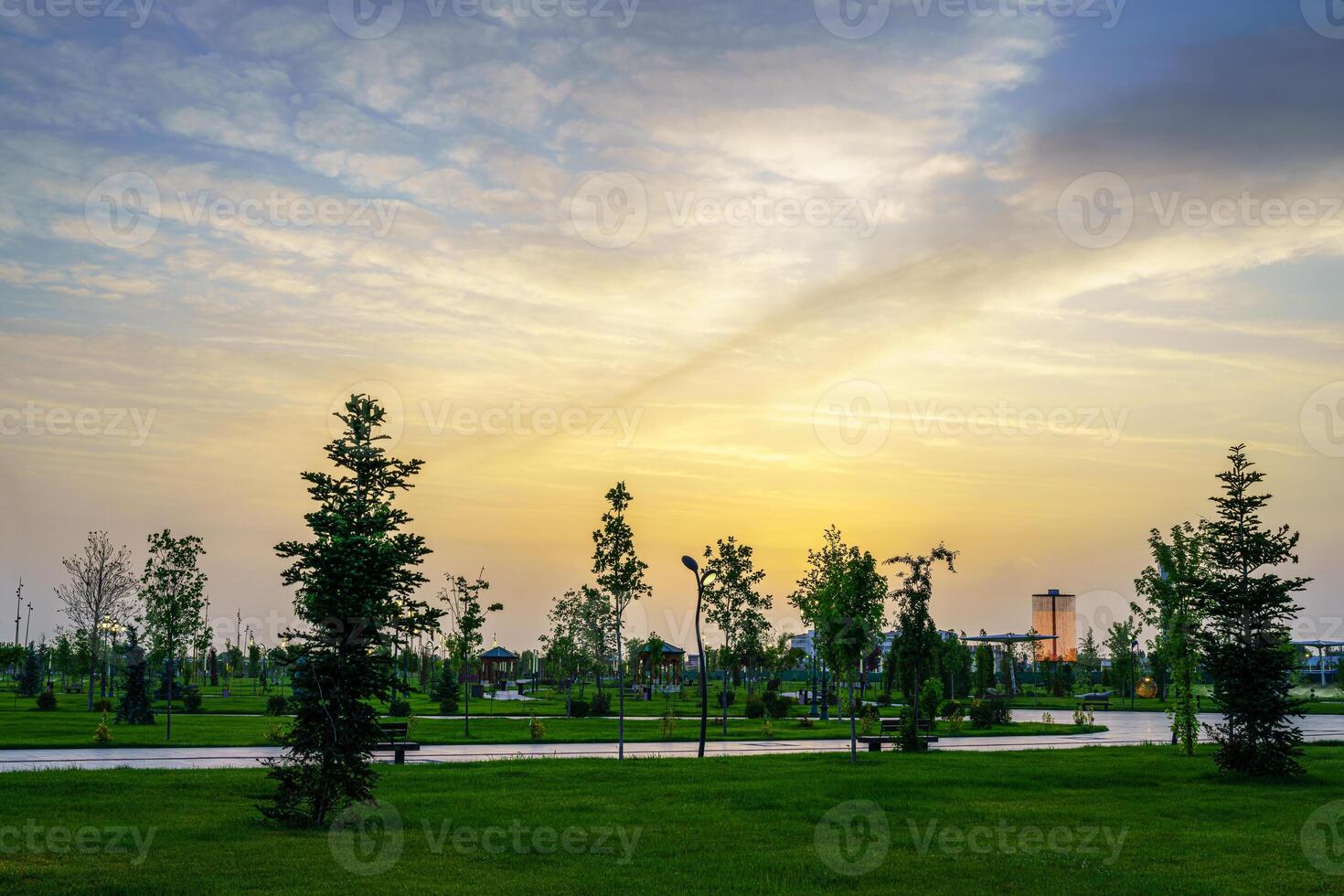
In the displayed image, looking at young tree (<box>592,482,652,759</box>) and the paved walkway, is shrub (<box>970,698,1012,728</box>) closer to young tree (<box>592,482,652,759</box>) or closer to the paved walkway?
the paved walkway

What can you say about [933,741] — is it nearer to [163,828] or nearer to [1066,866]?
[1066,866]

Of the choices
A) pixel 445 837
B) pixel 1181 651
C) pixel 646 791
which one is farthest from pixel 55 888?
pixel 1181 651

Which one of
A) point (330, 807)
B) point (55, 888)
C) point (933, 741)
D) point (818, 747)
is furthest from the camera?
point (933, 741)

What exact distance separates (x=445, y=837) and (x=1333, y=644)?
13527cm

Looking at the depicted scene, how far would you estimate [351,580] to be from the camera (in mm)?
20812

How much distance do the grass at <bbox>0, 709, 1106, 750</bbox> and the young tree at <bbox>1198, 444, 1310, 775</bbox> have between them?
20.6m

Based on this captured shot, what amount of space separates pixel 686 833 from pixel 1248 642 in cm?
2019

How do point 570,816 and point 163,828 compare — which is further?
point 570,816

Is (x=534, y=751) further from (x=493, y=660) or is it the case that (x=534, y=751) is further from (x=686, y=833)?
(x=493, y=660)

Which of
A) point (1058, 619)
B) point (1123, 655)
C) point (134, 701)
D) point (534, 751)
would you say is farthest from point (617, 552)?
→ point (1058, 619)

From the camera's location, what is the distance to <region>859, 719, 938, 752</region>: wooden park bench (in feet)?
127

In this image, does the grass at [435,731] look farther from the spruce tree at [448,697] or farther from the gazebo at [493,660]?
the gazebo at [493,660]

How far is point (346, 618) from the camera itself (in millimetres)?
20891

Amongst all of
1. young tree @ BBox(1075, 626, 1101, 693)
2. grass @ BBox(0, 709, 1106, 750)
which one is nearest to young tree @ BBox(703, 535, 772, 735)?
grass @ BBox(0, 709, 1106, 750)
